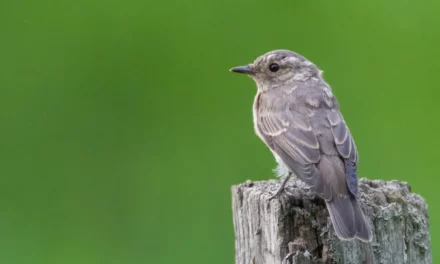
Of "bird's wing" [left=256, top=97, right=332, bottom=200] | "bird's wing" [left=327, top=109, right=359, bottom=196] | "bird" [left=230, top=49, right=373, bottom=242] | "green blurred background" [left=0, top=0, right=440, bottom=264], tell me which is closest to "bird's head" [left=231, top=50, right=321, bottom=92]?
"bird" [left=230, top=49, right=373, bottom=242]

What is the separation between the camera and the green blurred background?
9.66 m

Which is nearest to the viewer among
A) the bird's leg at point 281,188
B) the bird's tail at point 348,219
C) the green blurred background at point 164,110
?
the bird's tail at point 348,219

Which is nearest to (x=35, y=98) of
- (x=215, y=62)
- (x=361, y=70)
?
(x=215, y=62)

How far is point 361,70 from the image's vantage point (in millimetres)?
10578

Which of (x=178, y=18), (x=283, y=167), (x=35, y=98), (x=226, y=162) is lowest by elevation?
(x=283, y=167)

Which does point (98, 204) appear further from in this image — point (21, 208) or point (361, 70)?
point (361, 70)

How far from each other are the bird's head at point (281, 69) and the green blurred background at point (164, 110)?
1.87 meters

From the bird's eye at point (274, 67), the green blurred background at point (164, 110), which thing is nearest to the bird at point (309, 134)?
the bird's eye at point (274, 67)

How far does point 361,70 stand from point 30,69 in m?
3.52

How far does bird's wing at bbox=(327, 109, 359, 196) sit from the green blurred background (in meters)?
2.72

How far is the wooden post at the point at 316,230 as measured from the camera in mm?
5203

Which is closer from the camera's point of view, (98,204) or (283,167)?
(283,167)

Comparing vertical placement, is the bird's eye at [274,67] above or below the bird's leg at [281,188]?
above

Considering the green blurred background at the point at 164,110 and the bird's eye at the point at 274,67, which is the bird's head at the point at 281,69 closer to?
the bird's eye at the point at 274,67
